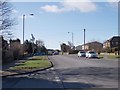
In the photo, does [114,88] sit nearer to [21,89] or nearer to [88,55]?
[21,89]

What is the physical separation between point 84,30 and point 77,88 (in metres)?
87.8

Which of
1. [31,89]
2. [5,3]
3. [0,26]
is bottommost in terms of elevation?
[31,89]

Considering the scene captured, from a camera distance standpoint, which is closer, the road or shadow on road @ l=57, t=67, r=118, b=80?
the road

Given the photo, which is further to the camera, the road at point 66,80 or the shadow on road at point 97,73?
the shadow on road at point 97,73

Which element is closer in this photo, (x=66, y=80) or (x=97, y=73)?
(x=66, y=80)

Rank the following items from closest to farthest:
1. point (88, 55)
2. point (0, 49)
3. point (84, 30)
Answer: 1. point (0, 49)
2. point (88, 55)
3. point (84, 30)

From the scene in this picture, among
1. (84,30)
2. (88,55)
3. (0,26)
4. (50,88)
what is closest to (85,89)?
(50,88)

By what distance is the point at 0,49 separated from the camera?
133 ft

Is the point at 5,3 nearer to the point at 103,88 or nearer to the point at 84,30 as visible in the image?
the point at 103,88

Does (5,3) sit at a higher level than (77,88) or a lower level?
higher

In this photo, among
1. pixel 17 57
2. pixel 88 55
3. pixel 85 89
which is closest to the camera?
pixel 85 89

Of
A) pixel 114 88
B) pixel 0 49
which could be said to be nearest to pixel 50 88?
pixel 114 88

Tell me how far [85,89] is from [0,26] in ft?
55.5

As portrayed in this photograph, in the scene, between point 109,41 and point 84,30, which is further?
point 109,41
